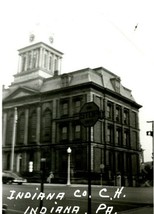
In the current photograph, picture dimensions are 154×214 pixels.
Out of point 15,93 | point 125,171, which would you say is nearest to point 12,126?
point 15,93

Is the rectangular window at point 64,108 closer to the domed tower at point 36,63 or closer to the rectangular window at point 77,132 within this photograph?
the rectangular window at point 77,132

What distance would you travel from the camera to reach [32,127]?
1938mm

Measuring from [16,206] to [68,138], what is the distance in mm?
581

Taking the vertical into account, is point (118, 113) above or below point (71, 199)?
above

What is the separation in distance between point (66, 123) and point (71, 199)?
1.68 ft

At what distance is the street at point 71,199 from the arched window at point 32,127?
0.33 m

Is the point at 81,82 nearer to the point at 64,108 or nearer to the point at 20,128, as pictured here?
the point at 64,108

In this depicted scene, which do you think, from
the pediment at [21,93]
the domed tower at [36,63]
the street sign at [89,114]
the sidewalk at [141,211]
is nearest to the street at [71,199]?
the sidewalk at [141,211]

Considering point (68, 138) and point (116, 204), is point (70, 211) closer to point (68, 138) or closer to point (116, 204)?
point (116, 204)

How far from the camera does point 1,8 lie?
207 cm

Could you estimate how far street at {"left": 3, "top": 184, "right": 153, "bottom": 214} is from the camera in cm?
167

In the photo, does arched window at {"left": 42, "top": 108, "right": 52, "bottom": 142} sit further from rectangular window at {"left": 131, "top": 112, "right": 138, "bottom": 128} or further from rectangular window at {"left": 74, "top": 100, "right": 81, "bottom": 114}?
rectangular window at {"left": 131, "top": 112, "right": 138, "bottom": 128}

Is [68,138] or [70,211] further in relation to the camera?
[68,138]

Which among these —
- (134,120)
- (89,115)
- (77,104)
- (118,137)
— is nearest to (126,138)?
(118,137)
